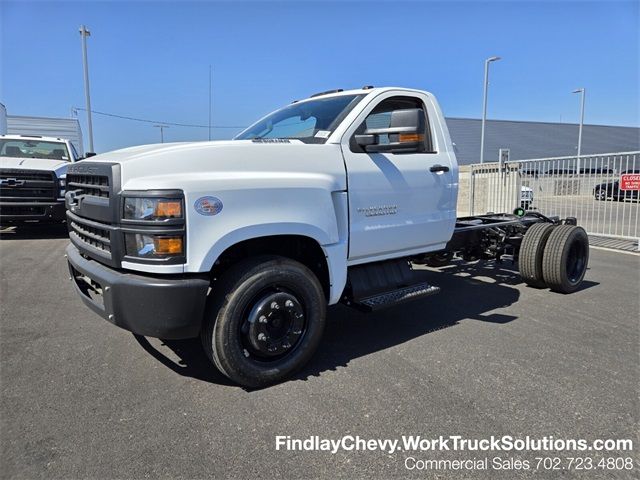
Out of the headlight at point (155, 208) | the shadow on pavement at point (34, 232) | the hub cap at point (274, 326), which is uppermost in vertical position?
the headlight at point (155, 208)

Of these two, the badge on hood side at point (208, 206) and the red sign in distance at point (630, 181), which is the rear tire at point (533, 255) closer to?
the badge on hood side at point (208, 206)

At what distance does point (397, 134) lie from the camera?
149 inches

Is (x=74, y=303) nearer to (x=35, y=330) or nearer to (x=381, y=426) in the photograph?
(x=35, y=330)

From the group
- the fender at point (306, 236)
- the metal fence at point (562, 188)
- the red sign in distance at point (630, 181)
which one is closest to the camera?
the fender at point (306, 236)

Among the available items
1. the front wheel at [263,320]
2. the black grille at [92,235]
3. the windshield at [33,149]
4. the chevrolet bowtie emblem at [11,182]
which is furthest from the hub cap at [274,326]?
the windshield at [33,149]

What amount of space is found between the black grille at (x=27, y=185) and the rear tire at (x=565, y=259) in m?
9.00

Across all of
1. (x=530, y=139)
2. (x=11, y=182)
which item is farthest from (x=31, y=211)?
(x=530, y=139)

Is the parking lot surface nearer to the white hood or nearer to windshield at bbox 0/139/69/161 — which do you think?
the white hood

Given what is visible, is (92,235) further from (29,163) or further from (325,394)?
(29,163)

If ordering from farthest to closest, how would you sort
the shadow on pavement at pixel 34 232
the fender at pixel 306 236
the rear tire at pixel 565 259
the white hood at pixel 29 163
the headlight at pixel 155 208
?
the shadow on pavement at pixel 34 232 → the white hood at pixel 29 163 → the rear tire at pixel 565 259 → the fender at pixel 306 236 → the headlight at pixel 155 208

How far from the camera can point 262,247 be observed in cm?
347

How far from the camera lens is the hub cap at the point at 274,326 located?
10.6 feet

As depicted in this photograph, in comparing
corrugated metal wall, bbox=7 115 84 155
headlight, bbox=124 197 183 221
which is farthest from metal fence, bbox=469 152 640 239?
corrugated metal wall, bbox=7 115 84 155

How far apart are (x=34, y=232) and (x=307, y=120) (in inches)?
371
